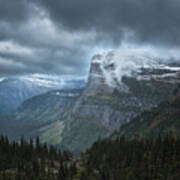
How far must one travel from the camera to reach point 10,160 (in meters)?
188

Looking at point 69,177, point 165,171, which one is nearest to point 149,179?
point 165,171

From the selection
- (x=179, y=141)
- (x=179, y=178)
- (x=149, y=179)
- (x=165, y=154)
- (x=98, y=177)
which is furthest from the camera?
(x=179, y=141)

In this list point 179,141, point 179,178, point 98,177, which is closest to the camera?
point 179,178

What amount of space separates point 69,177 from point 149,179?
49.1m

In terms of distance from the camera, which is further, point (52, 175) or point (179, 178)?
point (52, 175)

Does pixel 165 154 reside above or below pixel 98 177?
above

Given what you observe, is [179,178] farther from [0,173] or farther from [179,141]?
[0,173]

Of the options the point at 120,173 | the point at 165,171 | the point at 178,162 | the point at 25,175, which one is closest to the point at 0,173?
the point at 25,175

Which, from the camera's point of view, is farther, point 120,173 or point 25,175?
point 120,173

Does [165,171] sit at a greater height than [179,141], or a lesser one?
lesser

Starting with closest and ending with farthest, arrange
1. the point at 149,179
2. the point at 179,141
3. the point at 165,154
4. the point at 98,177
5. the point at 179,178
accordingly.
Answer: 1. the point at 179,178
2. the point at 149,179
3. the point at 98,177
4. the point at 165,154
5. the point at 179,141

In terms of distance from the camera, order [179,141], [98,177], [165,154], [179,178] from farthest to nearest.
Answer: [179,141]
[165,154]
[98,177]
[179,178]

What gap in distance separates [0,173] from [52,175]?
102ft

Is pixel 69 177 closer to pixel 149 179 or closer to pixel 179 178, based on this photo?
pixel 149 179
